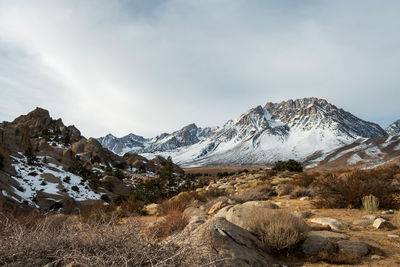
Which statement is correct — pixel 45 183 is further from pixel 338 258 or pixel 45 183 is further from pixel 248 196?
pixel 338 258

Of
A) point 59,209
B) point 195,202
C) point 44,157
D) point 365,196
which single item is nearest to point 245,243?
point 365,196

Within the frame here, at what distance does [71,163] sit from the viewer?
2605 centimetres

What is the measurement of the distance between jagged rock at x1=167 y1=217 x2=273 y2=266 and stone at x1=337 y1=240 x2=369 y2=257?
4.41ft

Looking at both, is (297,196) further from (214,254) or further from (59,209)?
(59,209)

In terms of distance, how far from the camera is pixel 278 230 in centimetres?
412

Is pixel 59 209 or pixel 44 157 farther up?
pixel 44 157

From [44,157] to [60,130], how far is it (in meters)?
29.6

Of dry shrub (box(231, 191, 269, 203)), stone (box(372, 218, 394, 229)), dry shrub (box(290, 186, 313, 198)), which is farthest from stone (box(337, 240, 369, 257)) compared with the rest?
dry shrub (box(290, 186, 313, 198))

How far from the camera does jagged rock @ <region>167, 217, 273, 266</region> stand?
9.91ft

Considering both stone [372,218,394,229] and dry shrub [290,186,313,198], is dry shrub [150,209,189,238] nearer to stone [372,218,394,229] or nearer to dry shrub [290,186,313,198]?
stone [372,218,394,229]

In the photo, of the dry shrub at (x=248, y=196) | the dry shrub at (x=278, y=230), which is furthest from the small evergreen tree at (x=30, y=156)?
the dry shrub at (x=278, y=230)

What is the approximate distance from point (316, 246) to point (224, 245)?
78.4 inches

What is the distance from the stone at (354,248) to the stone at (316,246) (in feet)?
0.55

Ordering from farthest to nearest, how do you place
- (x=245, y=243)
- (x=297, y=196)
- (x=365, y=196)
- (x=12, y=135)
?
1. (x=12, y=135)
2. (x=297, y=196)
3. (x=365, y=196)
4. (x=245, y=243)
